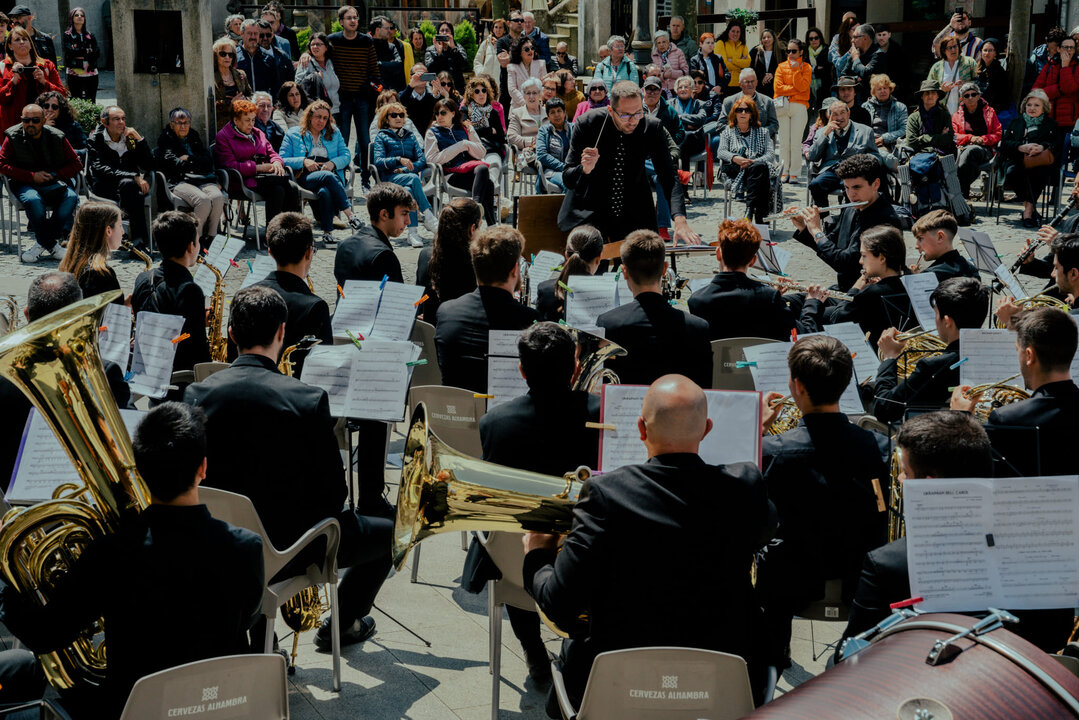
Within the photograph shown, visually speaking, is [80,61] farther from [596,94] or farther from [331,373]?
[331,373]

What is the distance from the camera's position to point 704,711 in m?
2.83

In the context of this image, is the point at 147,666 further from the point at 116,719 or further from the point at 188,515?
the point at 188,515

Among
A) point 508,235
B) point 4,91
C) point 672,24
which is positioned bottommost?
point 508,235

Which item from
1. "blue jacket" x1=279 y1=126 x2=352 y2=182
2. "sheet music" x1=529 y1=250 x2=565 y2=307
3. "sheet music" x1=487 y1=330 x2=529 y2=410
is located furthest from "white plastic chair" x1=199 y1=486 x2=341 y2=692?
"blue jacket" x1=279 y1=126 x2=352 y2=182

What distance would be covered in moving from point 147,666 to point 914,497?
81.5 inches

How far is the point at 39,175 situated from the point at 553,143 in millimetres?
5065

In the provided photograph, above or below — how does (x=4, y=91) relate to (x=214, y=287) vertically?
above

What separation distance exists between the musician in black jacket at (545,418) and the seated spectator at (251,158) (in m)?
7.71

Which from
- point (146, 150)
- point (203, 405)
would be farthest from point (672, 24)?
point (203, 405)

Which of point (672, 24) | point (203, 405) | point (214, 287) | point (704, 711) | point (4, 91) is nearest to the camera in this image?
point (704, 711)

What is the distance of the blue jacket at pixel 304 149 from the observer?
1139cm

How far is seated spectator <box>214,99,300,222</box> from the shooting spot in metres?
A: 11.0

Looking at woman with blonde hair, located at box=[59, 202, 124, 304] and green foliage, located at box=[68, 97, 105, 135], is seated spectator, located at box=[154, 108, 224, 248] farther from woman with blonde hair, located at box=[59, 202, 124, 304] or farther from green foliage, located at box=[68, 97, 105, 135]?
woman with blonde hair, located at box=[59, 202, 124, 304]

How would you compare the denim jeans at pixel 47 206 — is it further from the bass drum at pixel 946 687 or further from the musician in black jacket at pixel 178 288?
the bass drum at pixel 946 687
